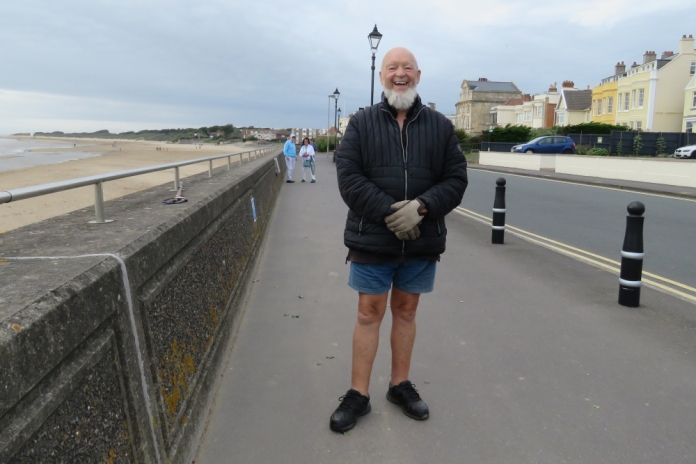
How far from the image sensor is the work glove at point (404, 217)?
2.98 meters

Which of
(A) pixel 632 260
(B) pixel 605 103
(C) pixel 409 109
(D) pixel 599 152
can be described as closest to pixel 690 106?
(B) pixel 605 103

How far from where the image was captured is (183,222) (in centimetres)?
325

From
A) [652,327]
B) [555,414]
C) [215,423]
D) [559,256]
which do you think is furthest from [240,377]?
[559,256]

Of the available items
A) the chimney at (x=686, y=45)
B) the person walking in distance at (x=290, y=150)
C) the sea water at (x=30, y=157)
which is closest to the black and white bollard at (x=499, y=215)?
the person walking in distance at (x=290, y=150)

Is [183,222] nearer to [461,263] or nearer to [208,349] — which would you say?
[208,349]

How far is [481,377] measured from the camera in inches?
155

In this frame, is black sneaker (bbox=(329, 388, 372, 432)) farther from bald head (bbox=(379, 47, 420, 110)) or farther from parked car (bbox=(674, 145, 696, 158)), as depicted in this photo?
parked car (bbox=(674, 145, 696, 158))

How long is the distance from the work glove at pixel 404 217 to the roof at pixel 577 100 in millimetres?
78618

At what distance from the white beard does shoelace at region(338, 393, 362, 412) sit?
165 centimetres

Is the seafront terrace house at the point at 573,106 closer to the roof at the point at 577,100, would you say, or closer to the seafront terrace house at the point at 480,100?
the roof at the point at 577,100

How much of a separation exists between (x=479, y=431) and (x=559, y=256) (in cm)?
555

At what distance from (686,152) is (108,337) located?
110ft

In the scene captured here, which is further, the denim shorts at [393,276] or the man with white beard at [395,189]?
the denim shorts at [393,276]

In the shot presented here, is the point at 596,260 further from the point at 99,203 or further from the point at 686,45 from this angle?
the point at 686,45
